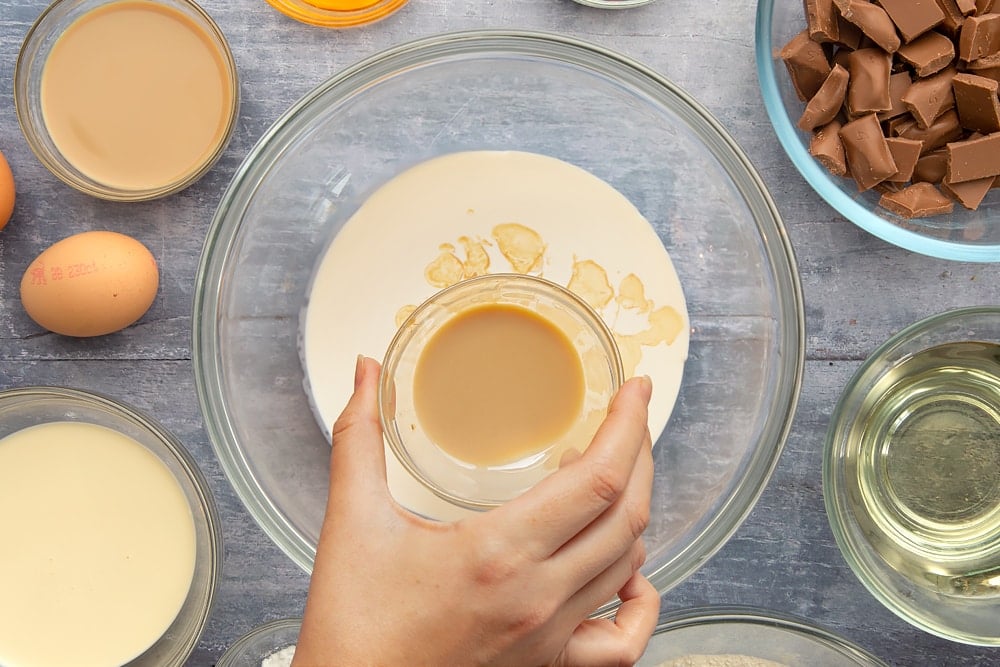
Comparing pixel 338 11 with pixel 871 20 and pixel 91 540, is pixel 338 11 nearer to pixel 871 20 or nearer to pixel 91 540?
pixel 871 20

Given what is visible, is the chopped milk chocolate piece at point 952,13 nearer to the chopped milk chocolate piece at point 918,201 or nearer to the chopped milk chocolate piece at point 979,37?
the chopped milk chocolate piece at point 979,37

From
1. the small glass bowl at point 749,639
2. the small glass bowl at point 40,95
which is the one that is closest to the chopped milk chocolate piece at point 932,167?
the small glass bowl at point 749,639

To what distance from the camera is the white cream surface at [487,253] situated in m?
1.33

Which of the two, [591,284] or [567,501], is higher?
[591,284]

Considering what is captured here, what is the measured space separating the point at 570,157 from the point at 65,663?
1.27m

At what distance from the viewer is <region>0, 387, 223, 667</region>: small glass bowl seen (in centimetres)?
135

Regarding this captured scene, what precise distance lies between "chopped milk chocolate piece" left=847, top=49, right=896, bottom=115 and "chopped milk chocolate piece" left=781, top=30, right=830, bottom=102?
0.05 meters

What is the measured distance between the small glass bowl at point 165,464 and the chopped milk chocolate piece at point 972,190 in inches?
53.1

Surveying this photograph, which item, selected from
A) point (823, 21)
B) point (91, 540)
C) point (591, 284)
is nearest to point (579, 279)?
point (591, 284)

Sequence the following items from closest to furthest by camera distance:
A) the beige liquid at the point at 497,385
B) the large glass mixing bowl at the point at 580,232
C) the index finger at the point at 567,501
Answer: the index finger at the point at 567,501 → the beige liquid at the point at 497,385 → the large glass mixing bowl at the point at 580,232

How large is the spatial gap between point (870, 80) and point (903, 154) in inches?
5.2

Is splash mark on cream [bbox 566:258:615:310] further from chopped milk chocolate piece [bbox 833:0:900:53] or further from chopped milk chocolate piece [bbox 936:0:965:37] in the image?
chopped milk chocolate piece [bbox 936:0:965:37]

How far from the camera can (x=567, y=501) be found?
93cm

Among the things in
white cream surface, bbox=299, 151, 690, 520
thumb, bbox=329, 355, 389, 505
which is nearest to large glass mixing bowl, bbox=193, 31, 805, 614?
white cream surface, bbox=299, 151, 690, 520
